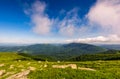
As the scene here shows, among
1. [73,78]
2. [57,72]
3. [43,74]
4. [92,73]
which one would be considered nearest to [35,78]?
[43,74]

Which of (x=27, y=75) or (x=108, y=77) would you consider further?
(x=27, y=75)

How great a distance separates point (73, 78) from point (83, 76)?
5.51 ft

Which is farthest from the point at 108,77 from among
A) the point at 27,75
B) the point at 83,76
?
the point at 27,75

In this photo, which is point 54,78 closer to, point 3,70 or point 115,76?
point 115,76

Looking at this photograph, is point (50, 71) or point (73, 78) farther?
point (50, 71)

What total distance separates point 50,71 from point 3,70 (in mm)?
23534

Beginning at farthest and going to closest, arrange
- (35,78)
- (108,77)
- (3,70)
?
(3,70) < (35,78) < (108,77)

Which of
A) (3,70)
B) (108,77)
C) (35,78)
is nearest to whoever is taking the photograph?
(108,77)

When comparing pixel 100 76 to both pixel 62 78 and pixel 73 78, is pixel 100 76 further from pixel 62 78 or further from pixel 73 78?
pixel 62 78

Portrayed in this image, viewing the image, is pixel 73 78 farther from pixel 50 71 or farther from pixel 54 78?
pixel 50 71

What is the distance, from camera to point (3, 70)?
50.2 m

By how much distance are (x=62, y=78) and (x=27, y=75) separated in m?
6.96

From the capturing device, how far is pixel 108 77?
27.8 m

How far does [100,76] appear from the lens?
1101 inches
